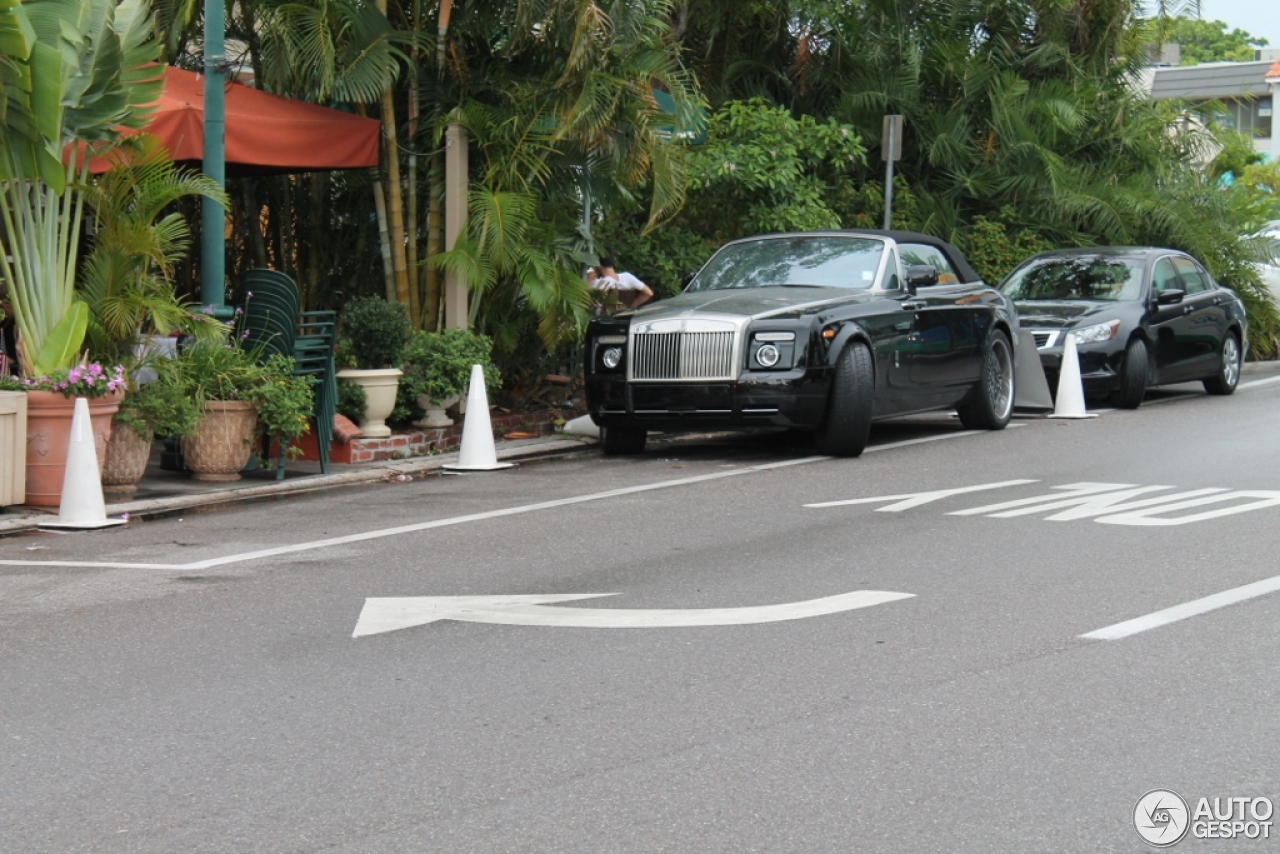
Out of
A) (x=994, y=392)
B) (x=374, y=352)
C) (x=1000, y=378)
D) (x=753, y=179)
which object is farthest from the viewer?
(x=753, y=179)

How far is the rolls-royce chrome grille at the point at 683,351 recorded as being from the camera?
40.8 ft

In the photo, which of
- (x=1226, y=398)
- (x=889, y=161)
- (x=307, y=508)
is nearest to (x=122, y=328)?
(x=307, y=508)

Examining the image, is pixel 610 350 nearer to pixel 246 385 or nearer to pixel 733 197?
pixel 246 385

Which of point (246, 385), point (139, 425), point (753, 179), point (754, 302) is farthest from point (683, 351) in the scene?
point (753, 179)

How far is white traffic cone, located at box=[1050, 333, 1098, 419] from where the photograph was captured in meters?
16.0

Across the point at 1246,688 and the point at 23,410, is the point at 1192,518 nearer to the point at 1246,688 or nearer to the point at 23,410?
the point at 1246,688

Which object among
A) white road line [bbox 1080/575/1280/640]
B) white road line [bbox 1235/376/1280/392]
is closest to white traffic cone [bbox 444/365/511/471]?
white road line [bbox 1080/575/1280/640]

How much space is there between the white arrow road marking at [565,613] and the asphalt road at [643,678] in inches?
1.6

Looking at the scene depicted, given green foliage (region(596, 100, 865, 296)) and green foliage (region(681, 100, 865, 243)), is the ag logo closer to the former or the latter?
green foliage (region(596, 100, 865, 296))

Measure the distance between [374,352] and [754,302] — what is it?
287 cm

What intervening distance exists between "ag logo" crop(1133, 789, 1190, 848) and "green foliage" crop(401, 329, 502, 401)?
9179 millimetres

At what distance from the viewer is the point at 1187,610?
7.12 m

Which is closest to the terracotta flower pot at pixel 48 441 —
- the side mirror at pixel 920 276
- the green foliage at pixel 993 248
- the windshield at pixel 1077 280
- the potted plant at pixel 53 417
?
the potted plant at pixel 53 417

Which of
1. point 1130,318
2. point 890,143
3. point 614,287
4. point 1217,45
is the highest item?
point 1217,45
